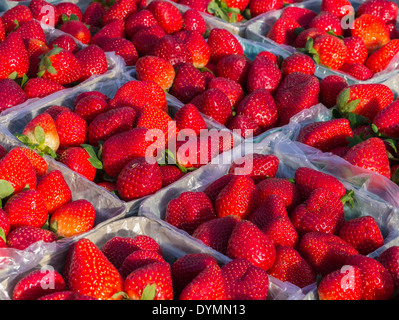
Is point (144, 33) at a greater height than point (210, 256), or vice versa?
point (144, 33)

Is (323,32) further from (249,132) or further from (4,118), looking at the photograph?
(4,118)

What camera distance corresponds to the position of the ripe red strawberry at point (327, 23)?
306 cm

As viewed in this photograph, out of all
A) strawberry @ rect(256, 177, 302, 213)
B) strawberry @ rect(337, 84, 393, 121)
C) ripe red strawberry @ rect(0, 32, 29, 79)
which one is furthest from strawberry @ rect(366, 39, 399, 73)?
ripe red strawberry @ rect(0, 32, 29, 79)

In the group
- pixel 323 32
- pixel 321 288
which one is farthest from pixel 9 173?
pixel 323 32

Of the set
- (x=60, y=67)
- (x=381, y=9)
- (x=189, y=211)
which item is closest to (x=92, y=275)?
A: (x=189, y=211)

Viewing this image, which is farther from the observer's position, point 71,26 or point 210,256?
point 71,26

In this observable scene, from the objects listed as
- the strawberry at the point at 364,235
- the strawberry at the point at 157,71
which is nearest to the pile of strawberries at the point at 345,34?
the strawberry at the point at 157,71

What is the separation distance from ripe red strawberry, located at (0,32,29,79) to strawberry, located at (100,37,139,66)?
427 mm

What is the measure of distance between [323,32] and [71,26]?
4.29ft

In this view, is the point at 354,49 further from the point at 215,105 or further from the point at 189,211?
the point at 189,211

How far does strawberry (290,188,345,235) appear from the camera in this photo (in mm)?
1772

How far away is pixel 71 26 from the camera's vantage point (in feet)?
9.73

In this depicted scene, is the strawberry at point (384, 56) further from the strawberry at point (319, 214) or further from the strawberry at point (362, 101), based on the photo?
the strawberry at point (319, 214)

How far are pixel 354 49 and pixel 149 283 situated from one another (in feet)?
6.50
